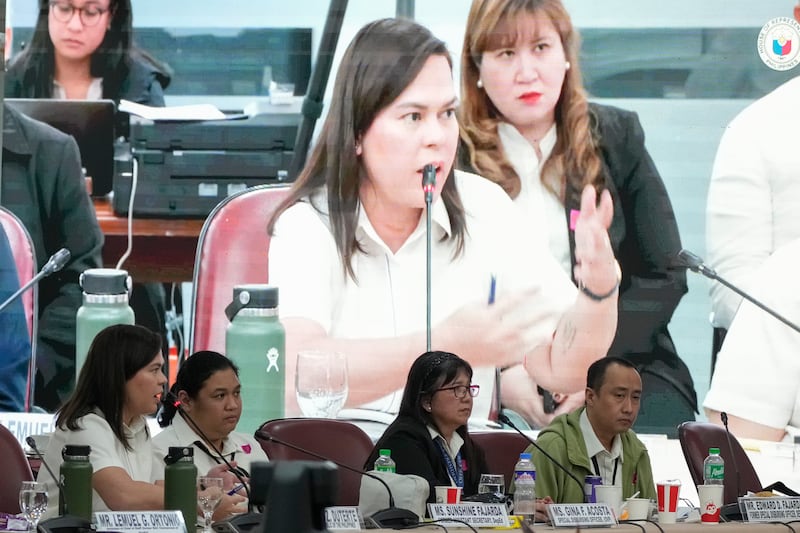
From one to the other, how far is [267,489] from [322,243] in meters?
2.92

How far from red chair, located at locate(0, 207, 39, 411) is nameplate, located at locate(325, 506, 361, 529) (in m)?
2.05

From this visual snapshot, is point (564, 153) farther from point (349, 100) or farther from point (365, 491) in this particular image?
point (365, 491)

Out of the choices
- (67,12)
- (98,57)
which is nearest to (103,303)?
(98,57)

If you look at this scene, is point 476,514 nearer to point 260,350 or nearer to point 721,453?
point 721,453

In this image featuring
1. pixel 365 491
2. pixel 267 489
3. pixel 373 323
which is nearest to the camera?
pixel 267 489

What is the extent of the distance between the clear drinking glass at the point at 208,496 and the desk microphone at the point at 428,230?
1723 millimetres

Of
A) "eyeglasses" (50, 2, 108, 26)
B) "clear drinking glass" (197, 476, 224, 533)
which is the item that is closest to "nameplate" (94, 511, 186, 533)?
"clear drinking glass" (197, 476, 224, 533)

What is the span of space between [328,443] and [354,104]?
4.58 feet

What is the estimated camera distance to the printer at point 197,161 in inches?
173

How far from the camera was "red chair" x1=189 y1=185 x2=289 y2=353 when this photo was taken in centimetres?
440

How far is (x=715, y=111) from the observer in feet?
14.8

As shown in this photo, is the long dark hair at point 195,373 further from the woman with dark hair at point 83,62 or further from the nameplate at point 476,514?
the woman with dark hair at point 83,62

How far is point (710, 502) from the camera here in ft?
10.1

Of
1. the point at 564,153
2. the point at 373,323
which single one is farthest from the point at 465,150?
the point at 373,323
